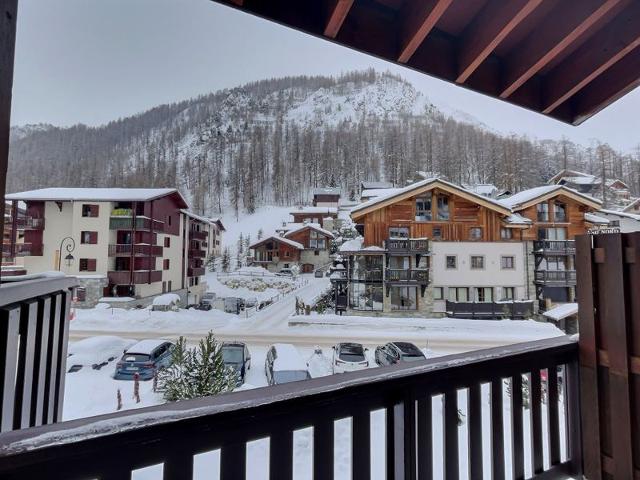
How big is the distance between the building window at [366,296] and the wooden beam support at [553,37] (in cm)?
855

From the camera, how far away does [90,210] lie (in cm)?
359

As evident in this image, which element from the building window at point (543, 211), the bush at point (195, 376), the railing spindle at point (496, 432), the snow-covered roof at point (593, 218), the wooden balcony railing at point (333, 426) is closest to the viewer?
the wooden balcony railing at point (333, 426)

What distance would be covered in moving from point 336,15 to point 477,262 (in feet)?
32.4

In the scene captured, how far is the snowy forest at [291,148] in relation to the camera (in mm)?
3133

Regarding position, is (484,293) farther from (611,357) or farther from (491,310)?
(611,357)

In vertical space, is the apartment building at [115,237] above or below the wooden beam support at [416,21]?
below

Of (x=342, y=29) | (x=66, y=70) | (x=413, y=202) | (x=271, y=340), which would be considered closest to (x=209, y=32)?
(x=66, y=70)

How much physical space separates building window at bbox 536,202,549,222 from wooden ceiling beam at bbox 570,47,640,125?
952 centimetres

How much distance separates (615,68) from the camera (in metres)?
1.18

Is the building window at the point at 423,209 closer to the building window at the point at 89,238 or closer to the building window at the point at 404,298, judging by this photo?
the building window at the point at 404,298

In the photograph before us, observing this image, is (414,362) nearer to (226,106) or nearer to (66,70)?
(66,70)

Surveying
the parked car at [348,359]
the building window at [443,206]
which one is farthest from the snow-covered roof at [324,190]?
the building window at [443,206]

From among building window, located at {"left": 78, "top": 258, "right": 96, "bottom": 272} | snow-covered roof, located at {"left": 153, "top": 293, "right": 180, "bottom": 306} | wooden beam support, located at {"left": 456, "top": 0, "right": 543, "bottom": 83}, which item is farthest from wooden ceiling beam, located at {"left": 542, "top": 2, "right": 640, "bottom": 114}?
snow-covered roof, located at {"left": 153, "top": 293, "right": 180, "bottom": 306}

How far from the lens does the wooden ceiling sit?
835mm
